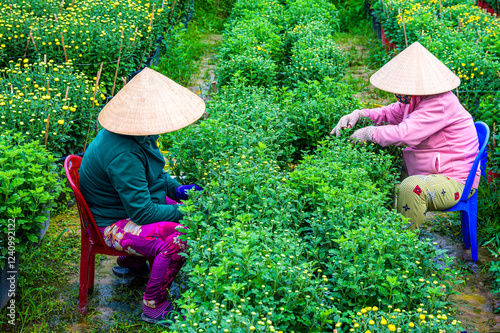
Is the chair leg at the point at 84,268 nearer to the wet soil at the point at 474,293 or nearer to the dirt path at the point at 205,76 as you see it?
the wet soil at the point at 474,293

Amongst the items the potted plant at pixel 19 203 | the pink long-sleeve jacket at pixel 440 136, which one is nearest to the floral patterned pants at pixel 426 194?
the pink long-sleeve jacket at pixel 440 136

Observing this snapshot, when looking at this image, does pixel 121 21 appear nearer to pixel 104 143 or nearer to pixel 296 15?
pixel 296 15

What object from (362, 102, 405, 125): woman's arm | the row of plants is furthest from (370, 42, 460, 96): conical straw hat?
the row of plants

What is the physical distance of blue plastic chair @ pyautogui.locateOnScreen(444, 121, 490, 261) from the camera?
13.3ft

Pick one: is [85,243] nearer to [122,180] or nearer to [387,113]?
[122,180]

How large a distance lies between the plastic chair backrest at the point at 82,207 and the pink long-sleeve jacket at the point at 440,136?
7.63ft

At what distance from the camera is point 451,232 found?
4.89 m

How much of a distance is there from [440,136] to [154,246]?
2472mm

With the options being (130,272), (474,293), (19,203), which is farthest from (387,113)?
(19,203)

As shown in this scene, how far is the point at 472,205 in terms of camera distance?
4281mm

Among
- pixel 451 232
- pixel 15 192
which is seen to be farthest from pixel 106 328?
pixel 451 232

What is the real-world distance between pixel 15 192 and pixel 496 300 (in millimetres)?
3632

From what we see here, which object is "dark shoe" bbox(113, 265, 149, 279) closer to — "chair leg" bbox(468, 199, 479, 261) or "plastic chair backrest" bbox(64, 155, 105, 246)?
"plastic chair backrest" bbox(64, 155, 105, 246)

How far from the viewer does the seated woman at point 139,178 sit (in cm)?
345
